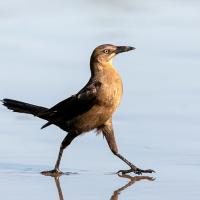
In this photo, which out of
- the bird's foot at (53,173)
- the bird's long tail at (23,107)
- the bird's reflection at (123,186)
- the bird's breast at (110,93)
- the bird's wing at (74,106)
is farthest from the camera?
the bird's long tail at (23,107)

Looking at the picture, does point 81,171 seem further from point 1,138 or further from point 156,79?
point 156,79

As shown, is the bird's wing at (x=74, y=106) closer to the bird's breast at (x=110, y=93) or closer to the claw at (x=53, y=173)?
Answer: the bird's breast at (x=110, y=93)

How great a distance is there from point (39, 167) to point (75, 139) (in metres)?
1.20

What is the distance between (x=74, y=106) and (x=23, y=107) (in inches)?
32.4

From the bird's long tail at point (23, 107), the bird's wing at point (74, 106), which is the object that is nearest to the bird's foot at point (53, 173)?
the bird's wing at point (74, 106)

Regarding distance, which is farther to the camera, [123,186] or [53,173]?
[53,173]

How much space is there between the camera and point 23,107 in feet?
44.7

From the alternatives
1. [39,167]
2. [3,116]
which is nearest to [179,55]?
[3,116]

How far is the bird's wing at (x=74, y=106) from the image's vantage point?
42.1 feet

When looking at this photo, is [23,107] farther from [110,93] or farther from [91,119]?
[110,93]

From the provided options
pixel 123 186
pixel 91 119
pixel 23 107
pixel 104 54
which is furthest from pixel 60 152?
pixel 123 186

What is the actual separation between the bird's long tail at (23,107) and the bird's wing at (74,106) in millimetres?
230

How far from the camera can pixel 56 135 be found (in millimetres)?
14070

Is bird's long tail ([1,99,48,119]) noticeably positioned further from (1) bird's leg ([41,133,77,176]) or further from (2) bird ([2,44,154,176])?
(1) bird's leg ([41,133,77,176])
